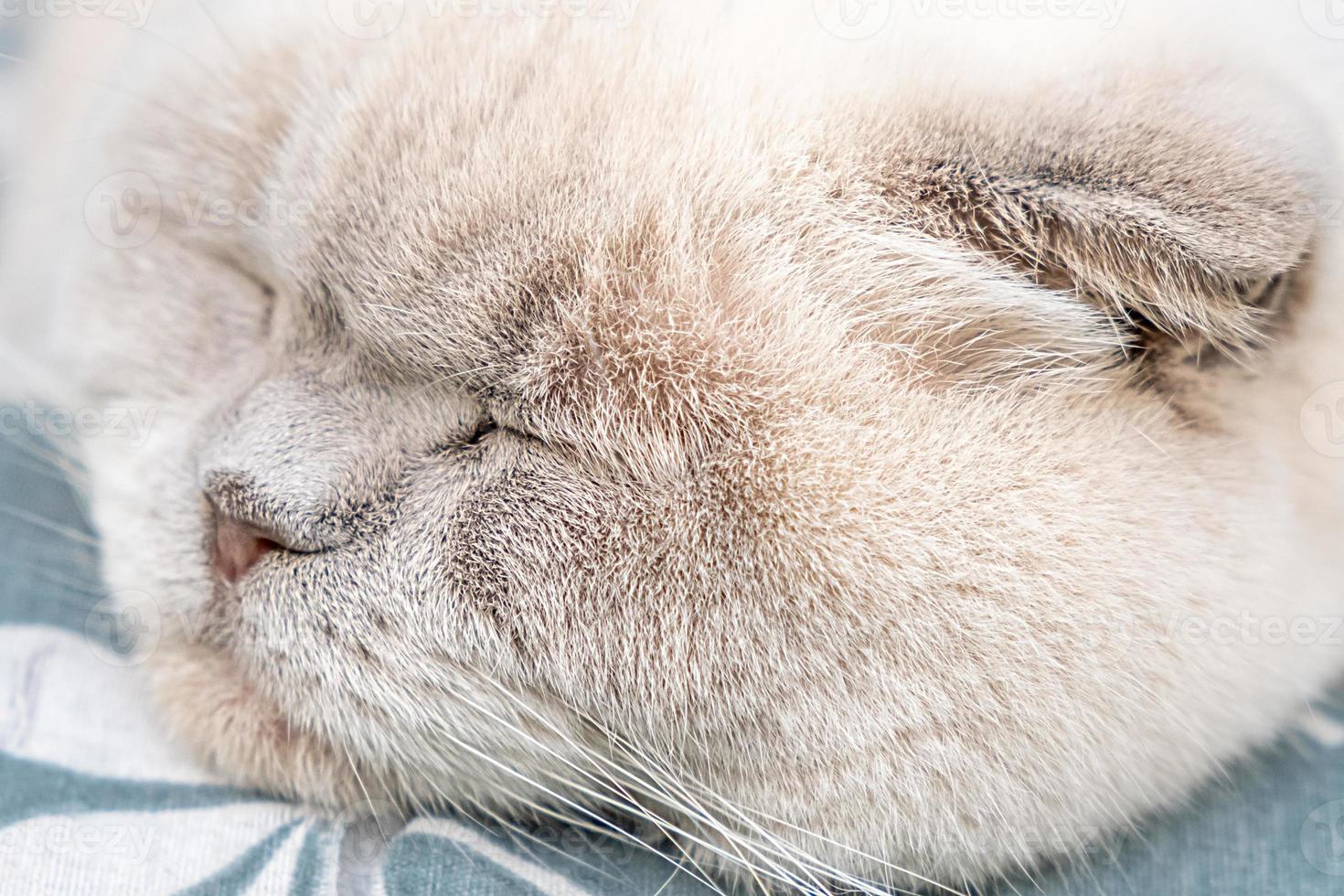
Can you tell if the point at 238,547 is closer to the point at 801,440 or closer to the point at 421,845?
the point at 421,845

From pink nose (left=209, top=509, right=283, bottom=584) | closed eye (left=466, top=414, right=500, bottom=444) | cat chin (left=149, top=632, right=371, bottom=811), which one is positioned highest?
closed eye (left=466, top=414, right=500, bottom=444)

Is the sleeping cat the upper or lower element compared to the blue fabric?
upper

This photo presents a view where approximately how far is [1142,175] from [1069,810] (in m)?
0.45

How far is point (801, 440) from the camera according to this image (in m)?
0.64

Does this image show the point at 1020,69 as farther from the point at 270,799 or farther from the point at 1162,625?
the point at 270,799

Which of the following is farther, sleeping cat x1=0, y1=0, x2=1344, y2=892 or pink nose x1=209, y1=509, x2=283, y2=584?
pink nose x1=209, y1=509, x2=283, y2=584

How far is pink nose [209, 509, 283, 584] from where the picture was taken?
80 cm

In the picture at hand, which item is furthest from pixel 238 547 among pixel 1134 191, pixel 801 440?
pixel 1134 191

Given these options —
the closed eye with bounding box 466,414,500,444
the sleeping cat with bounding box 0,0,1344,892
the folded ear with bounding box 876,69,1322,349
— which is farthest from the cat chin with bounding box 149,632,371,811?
the folded ear with bounding box 876,69,1322,349

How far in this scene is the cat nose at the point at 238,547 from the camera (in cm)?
80

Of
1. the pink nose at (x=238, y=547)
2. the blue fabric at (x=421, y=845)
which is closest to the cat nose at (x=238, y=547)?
the pink nose at (x=238, y=547)

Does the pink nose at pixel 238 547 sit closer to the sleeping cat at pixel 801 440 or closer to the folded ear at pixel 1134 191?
the sleeping cat at pixel 801 440

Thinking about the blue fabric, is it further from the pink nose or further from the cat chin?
the pink nose

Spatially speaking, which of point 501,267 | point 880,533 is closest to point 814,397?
point 880,533
